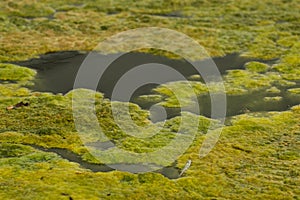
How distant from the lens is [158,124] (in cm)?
1702

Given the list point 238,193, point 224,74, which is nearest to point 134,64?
point 224,74

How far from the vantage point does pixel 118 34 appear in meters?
26.2

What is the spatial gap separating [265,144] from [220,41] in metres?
10.4

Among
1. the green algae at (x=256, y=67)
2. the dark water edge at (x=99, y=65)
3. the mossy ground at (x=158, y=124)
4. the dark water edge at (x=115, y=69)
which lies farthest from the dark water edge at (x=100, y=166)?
the green algae at (x=256, y=67)

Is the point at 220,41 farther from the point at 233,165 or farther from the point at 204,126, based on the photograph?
the point at 233,165

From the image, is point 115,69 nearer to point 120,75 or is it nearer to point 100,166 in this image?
point 120,75

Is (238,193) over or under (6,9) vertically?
under

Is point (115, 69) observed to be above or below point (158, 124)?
above

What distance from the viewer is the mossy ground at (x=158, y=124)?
1328cm

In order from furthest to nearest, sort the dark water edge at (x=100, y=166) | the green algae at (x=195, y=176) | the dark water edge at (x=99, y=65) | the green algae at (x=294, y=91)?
the dark water edge at (x=99, y=65) < the green algae at (x=294, y=91) < the dark water edge at (x=100, y=166) < the green algae at (x=195, y=176)

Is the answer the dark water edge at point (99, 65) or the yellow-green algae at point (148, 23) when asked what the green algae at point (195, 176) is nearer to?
the dark water edge at point (99, 65)

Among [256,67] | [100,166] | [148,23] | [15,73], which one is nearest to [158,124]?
[100,166]

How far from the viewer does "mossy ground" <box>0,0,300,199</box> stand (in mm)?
13281

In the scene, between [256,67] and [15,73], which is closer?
[15,73]
